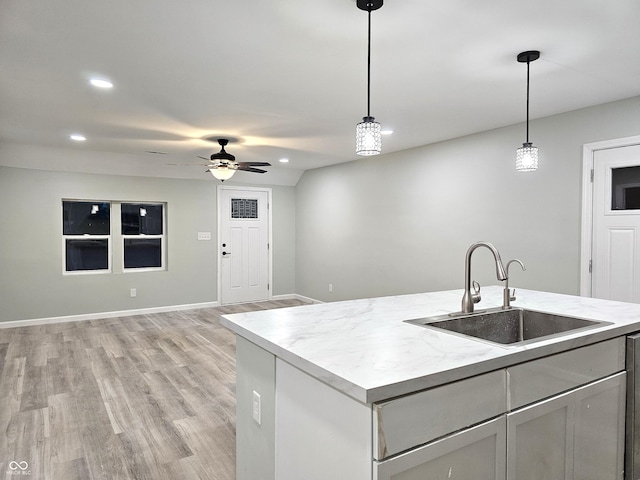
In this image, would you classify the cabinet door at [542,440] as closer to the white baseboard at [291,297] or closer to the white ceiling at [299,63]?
the white ceiling at [299,63]

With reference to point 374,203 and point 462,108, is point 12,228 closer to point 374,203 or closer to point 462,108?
point 374,203

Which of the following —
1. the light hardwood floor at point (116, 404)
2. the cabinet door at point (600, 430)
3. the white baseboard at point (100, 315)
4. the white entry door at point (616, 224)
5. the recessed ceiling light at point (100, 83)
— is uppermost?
the recessed ceiling light at point (100, 83)

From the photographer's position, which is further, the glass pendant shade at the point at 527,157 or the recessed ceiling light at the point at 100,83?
the recessed ceiling light at the point at 100,83

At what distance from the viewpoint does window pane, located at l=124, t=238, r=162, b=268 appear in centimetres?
655

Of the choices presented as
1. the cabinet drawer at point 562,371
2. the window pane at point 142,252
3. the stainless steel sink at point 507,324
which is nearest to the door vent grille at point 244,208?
the window pane at point 142,252

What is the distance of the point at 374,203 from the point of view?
610 centimetres

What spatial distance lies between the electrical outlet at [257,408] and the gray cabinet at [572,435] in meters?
0.96

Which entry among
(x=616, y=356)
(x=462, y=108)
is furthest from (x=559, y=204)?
(x=616, y=356)

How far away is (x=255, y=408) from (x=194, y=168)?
5.59 metres

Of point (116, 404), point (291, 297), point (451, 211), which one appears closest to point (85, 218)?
point (291, 297)

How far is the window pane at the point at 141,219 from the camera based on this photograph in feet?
21.4

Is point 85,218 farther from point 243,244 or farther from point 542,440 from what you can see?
point 542,440

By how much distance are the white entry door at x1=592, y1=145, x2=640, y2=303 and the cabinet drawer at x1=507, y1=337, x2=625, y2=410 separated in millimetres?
1976

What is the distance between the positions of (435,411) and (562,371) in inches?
28.0
